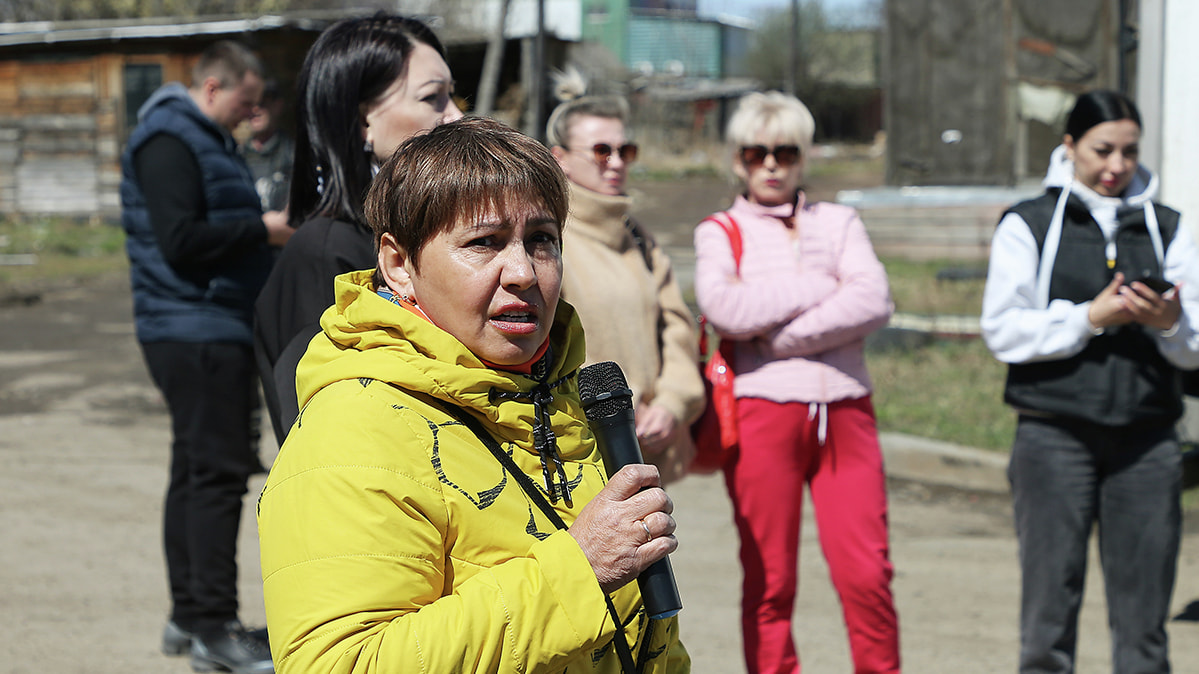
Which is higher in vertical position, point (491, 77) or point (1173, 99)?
point (491, 77)

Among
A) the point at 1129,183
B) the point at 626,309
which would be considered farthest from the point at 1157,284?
the point at 626,309

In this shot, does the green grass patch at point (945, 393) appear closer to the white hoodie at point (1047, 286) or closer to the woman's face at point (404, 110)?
the white hoodie at point (1047, 286)

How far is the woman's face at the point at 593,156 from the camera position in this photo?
369 centimetres

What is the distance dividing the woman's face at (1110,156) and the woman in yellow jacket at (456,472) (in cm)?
245

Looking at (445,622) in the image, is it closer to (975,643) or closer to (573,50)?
(975,643)

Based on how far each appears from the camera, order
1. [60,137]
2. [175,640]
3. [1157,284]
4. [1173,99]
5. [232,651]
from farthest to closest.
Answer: [60,137]
[1173,99]
[175,640]
[232,651]
[1157,284]

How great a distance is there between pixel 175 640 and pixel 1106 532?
331cm

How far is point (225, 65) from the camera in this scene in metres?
4.63

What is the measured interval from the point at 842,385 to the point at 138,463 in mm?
5105

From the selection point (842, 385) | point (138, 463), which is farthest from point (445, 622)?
point (138, 463)

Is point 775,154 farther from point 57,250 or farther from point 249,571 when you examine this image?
point 57,250

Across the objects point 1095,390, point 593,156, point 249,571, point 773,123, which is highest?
point 773,123

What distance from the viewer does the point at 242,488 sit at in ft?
14.4

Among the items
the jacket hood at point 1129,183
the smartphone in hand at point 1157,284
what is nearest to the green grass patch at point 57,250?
the jacket hood at point 1129,183
